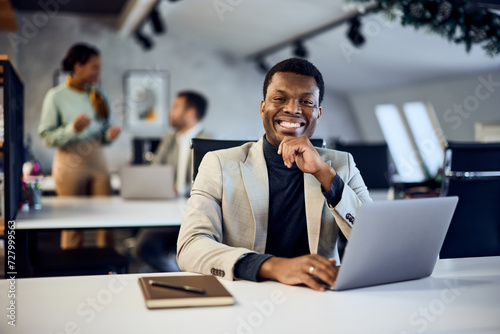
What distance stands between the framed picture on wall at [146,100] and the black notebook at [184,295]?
7.83 metres

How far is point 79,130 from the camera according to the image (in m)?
3.16

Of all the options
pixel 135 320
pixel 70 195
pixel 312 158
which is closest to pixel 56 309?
pixel 135 320

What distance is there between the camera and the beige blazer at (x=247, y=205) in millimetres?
1502

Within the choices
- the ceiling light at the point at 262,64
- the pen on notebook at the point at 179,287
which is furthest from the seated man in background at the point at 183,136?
the ceiling light at the point at 262,64

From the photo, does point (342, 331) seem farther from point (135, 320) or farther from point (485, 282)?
point (485, 282)

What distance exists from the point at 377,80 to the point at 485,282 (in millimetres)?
7414

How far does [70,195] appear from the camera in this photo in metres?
3.46

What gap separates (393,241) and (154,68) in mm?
8122

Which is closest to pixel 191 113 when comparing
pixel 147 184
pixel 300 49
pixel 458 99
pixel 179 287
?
pixel 147 184

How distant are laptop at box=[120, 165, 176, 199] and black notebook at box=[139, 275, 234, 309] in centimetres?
215

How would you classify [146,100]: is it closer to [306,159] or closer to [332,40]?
[332,40]

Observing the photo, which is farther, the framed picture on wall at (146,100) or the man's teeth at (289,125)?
the framed picture on wall at (146,100)

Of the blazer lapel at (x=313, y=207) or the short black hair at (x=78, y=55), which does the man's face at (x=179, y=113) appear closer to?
the short black hair at (x=78, y=55)

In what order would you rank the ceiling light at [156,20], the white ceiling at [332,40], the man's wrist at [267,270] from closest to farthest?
the man's wrist at [267,270] < the white ceiling at [332,40] < the ceiling light at [156,20]
